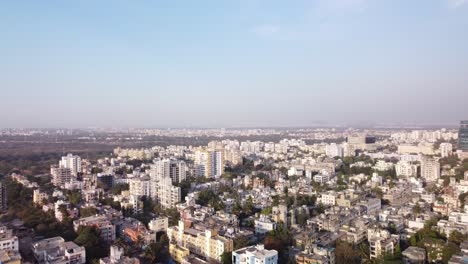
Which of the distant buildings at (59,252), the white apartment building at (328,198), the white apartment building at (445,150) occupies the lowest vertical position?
the white apartment building at (328,198)

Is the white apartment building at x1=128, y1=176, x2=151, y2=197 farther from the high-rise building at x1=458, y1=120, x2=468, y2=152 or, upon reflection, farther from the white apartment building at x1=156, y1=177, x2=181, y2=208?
the high-rise building at x1=458, y1=120, x2=468, y2=152

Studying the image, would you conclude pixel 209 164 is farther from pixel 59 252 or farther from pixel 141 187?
pixel 59 252

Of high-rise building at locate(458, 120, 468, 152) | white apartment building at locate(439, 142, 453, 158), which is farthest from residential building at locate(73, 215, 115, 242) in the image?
high-rise building at locate(458, 120, 468, 152)

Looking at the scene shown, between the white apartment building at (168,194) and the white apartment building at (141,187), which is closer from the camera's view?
the white apartment building at (168,194)

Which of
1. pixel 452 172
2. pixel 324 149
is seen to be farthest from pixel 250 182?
pixel 324 149

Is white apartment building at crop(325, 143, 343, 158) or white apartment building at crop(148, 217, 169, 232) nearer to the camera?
white apartment building at crop(148, 217, 169, 232)

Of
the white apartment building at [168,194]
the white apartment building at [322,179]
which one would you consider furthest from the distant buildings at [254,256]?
the white apartment building at [322,179]

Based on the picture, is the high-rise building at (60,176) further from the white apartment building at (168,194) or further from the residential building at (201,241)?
the residential building at (201,241)
